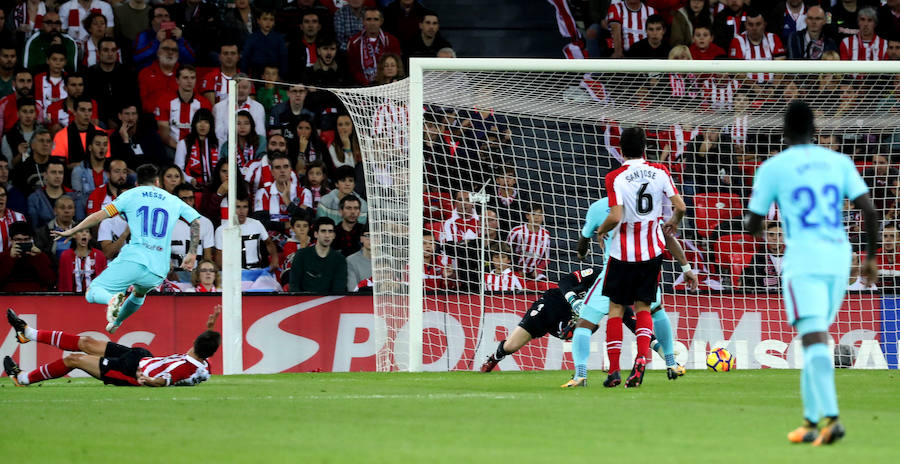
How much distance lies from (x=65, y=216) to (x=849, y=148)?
10106 mm

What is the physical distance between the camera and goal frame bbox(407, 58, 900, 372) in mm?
13680

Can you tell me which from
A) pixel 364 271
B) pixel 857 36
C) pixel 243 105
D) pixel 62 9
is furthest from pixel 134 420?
pixel 857 36

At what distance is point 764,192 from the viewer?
642 cm

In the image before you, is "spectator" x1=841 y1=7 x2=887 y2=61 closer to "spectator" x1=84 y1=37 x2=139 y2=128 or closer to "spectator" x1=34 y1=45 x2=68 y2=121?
"spectator" x1=84 y1=37 x2=139 y2=128

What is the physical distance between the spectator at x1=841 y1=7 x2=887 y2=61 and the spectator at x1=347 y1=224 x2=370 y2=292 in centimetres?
839

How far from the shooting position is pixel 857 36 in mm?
19922

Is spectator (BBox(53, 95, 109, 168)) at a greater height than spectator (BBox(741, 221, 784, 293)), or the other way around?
spectator (BBox(53, 95, 109, 168))

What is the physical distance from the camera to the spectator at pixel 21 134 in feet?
56.4

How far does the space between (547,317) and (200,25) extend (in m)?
8.74

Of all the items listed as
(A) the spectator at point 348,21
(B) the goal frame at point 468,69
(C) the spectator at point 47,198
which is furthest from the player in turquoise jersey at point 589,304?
(A) the spectator at point 348,21

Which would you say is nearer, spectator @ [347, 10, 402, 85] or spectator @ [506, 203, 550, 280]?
spectator @ [506, 203, 550, 280]

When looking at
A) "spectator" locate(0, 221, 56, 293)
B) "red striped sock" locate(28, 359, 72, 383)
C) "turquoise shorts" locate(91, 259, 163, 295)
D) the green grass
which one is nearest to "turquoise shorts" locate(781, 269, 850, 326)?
the green grass

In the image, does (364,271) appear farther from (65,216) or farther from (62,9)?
(62,9)

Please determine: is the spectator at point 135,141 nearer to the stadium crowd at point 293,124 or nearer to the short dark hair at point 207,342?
the stadium crowd at point 293,124
